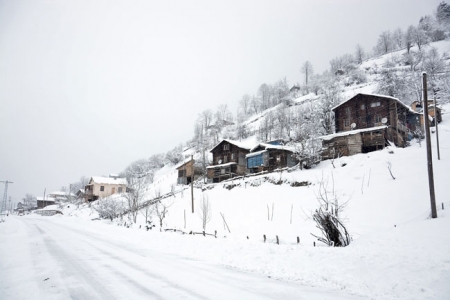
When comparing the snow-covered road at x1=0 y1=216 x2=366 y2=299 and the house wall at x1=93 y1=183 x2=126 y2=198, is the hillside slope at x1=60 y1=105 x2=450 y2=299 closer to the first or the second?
the snow-covered road at x1=0 y1=216 x2=366 y2=299

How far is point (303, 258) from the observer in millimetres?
8836

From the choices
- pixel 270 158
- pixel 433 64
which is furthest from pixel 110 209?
pixel 433 64

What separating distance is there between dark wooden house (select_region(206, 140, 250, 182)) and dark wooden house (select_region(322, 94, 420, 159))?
60.0 feet

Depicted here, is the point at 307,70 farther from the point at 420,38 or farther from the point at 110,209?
the point at 110,209

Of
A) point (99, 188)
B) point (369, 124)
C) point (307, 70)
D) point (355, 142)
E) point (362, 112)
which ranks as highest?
point (307, 70)

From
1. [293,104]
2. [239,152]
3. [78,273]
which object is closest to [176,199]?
[239,152]

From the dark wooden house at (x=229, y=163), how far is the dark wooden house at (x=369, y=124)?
60.0 feet

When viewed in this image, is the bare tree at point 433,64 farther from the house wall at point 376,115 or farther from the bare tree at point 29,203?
the bare tree at point 29,203

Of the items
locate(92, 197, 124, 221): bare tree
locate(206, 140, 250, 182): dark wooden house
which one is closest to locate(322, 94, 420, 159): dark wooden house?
locate(206, 140, 250, 182): dark wooden house

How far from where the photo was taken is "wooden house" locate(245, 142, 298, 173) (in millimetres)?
40844

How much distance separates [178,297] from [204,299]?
2.16ft

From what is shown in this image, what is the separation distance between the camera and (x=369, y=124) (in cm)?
3944

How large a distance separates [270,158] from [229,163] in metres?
10.1

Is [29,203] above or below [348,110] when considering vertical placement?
below
